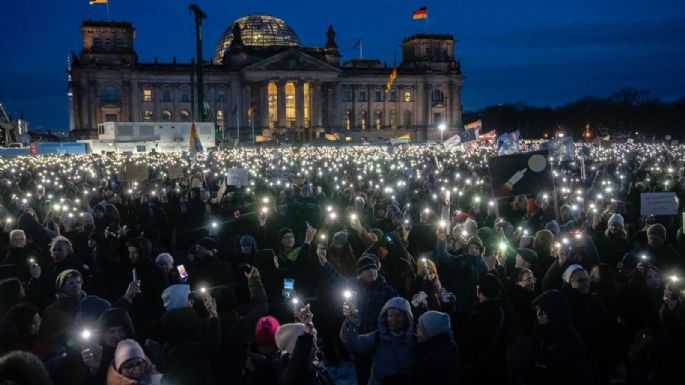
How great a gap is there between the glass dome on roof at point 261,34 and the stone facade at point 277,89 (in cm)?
888

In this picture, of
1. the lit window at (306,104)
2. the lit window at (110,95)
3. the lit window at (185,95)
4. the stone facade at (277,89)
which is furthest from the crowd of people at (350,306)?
the lit window at (306,104)

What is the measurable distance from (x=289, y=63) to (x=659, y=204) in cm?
7722

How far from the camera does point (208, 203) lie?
15.0 metres

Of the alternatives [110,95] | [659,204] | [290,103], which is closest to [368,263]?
[659,204]

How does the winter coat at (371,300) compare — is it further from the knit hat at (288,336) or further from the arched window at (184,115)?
the arched window at (184,115)

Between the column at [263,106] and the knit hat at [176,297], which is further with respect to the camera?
the column at [263,106]

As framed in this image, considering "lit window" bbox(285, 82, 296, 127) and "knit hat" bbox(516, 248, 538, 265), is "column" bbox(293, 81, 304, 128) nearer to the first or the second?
"lit window" bbox(285, 82, 296, 127)

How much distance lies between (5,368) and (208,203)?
11304 mm

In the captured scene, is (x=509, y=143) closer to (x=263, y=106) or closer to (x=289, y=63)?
(x=263, y=106)

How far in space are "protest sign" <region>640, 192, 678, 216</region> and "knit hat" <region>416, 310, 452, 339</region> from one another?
705 centimetres

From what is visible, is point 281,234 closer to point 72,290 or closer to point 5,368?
point 72,290

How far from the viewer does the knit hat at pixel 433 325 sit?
4410 mm

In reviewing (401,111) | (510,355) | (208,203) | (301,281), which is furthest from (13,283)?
(401,111)

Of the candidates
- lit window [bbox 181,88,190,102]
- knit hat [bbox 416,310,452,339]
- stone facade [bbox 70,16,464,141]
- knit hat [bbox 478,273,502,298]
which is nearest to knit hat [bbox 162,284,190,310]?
knit hat [bbox 416,310,452,339]
